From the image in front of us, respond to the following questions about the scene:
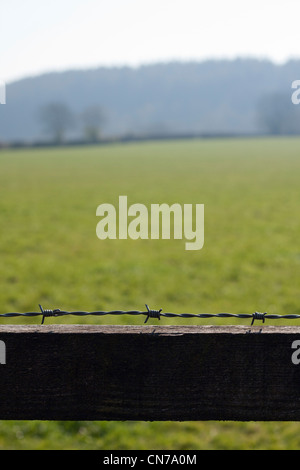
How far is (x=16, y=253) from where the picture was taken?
12.3 metres

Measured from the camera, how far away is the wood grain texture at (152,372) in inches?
62.8

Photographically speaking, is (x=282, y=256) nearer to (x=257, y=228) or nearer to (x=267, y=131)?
(x=257, y=228)

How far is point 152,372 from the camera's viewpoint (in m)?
1.61

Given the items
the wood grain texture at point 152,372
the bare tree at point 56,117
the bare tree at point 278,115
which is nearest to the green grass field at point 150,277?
the wood grain texture at point 152,372

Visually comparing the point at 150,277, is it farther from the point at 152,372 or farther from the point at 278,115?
the point at 278,115

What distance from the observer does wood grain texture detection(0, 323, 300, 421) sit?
Result: 62.8 inches
